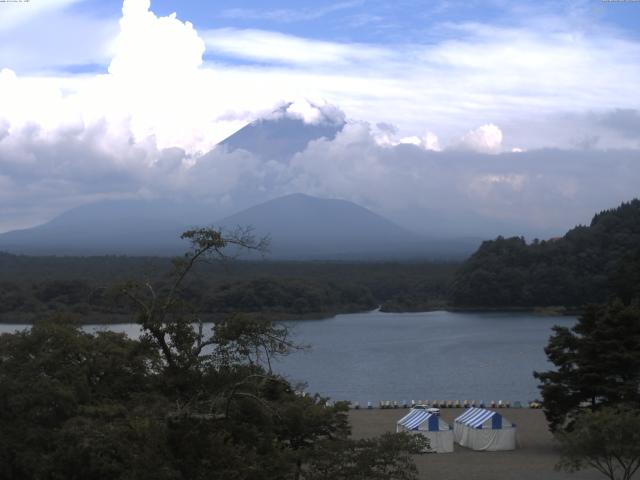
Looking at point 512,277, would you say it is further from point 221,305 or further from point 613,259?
point 221,305

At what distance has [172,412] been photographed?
20.4 ft

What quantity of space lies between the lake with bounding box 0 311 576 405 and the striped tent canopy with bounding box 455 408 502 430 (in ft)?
11.5

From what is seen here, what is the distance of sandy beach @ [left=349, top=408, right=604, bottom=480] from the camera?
13.1 metres

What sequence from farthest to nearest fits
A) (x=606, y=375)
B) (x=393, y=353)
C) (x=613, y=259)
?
(x=613, y=259)
(x=393, y=353)
(x=606, y=375)

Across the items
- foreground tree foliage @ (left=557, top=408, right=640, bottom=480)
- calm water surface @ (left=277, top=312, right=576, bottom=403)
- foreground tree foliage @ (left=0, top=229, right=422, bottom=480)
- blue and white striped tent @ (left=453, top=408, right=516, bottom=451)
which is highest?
foreground tree foliage @ (left=0, top=229, right=422, bottom=480)

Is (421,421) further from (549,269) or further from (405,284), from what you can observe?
(405,284)

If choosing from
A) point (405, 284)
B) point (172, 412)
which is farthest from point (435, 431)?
point (405, 284)

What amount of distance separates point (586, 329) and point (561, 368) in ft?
2.75

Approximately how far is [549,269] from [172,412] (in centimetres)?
4939

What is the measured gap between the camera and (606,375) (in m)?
14.5

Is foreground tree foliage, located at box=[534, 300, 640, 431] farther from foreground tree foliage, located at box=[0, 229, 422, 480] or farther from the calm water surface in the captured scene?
foreground tree foliage, located at box=[0, 229, 422, 480]

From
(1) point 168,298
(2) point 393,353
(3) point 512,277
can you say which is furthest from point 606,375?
(3) point 512,277

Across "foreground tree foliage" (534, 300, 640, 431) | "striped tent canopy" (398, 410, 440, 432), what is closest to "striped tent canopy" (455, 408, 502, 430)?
"striped tent canopy" (398, 410, 440, 432)

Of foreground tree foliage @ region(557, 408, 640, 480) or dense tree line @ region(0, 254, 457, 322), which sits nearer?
foreground tree foliage @ region(557, 408, 640, 480)
